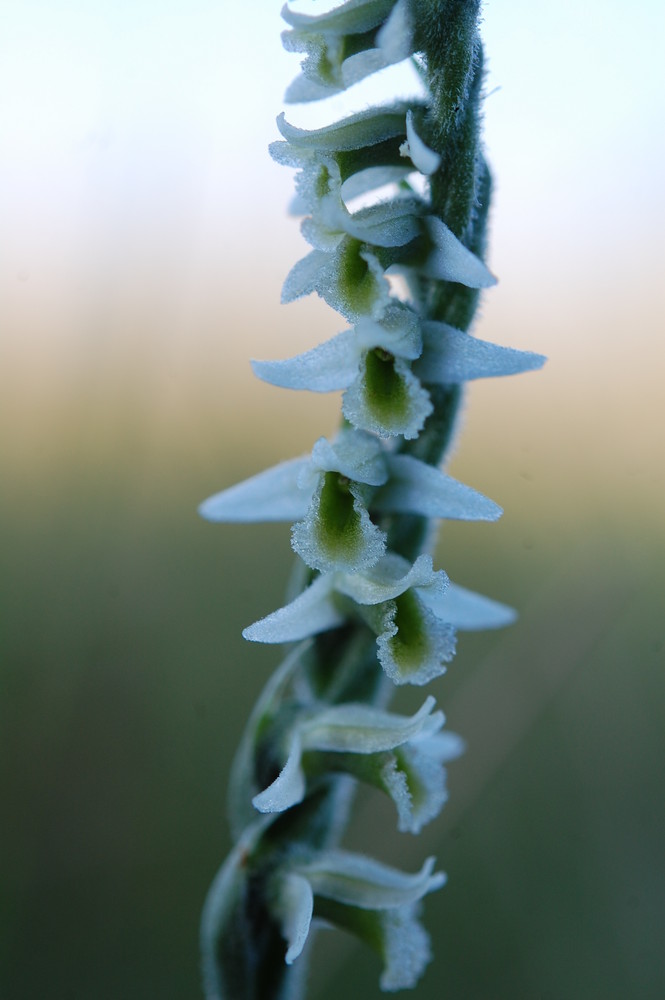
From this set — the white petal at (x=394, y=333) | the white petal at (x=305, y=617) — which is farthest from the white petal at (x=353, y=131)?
the white petal at (x=305, y=617)

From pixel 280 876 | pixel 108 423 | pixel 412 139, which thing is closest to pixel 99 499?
pixel 108 423

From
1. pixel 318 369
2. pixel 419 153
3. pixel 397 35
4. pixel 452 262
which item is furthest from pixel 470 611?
pixel 397 35

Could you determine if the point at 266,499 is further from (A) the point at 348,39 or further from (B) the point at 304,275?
(A) the point at 348,39

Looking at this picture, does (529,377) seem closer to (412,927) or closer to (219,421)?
(219,421)

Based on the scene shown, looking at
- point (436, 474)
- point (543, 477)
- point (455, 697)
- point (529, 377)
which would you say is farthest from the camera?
point (529, 377)

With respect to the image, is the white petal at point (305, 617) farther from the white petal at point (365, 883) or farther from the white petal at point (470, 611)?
the white petal at point (365, 883)

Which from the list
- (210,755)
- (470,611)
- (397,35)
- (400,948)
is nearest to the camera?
(397,35)
